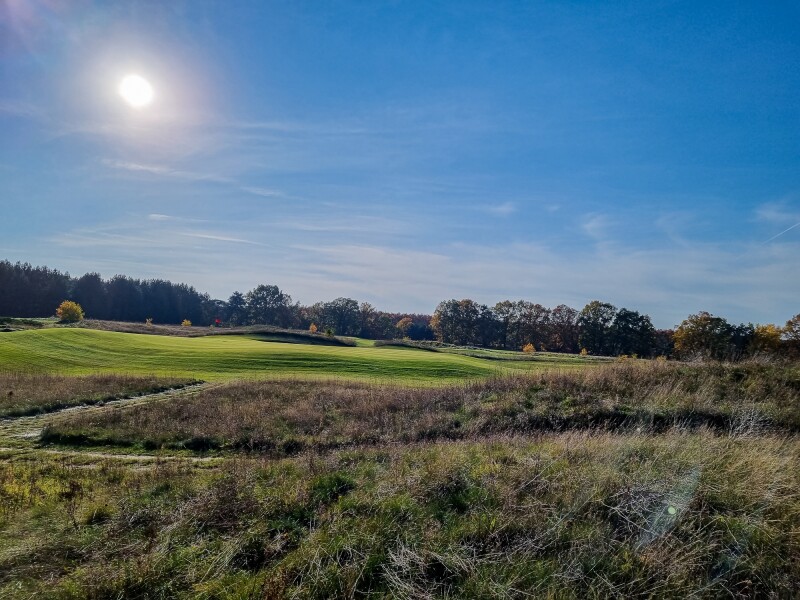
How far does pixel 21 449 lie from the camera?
14.3 meters

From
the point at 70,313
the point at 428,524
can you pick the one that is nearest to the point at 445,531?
the point at 428,524

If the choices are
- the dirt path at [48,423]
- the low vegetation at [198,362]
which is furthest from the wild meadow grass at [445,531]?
the low vegetation at [198,362]

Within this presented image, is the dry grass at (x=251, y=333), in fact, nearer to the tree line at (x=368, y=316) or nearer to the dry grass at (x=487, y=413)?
the tree line at (x=368, y=316)

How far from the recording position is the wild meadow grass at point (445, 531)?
5.04 meters

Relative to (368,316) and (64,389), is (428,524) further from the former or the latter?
(368,316)

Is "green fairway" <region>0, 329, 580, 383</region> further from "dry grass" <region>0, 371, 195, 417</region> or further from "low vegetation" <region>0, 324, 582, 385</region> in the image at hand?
"dry grass" <region>0, 371, 195, 417</region>

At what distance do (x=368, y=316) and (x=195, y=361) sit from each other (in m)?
101

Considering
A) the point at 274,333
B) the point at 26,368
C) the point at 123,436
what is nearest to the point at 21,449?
the point at 123,436

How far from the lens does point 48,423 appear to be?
17.7 metres

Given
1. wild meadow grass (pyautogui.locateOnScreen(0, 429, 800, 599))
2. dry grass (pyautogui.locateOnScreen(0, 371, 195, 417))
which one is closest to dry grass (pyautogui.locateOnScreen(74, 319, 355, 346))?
dry grass (pyautogui.locateOnScreen(0, 371, 195, 417))

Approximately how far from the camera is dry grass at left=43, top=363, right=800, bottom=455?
557 inches

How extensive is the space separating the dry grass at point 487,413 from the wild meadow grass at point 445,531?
5716 millimetres

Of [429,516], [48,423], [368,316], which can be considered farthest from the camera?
[368,316]

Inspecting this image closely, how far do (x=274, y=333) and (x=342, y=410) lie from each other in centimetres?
6139
